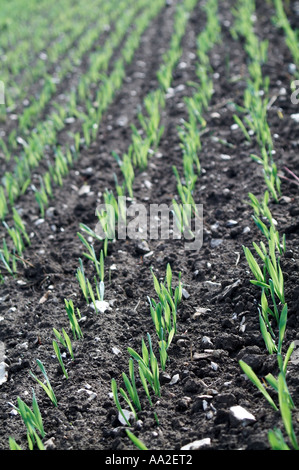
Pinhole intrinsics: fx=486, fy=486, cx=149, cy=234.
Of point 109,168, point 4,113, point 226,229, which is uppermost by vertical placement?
point 4,113

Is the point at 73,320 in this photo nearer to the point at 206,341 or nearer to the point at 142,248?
the point at 206,341

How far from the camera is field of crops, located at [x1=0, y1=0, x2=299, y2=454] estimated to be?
1648mm

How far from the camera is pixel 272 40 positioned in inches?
206

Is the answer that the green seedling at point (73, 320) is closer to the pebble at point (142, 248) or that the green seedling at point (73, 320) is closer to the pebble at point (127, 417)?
the pebble at point (127, 417)

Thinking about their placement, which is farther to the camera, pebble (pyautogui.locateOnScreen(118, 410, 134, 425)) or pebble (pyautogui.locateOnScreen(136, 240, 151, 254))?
pebble (pyautogui.locateOnScreen(136, 240, 151, 254))

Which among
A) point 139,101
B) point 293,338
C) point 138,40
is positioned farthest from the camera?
point 138,40

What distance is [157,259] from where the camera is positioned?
2.53 meters

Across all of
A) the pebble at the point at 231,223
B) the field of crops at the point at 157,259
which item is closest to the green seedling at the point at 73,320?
the field of crops at the point at 157,259

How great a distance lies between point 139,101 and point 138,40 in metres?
2.11

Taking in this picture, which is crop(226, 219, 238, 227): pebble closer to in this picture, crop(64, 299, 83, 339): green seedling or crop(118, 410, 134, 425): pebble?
crop(64, 299, 83, 339): green seedling

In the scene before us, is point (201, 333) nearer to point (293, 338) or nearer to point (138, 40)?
point (293, 338)

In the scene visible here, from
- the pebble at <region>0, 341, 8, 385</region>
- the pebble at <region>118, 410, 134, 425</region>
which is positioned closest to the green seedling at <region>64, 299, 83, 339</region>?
the pebble at <region>0, 341, 8, 385</region>

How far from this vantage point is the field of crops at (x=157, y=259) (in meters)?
1.65
